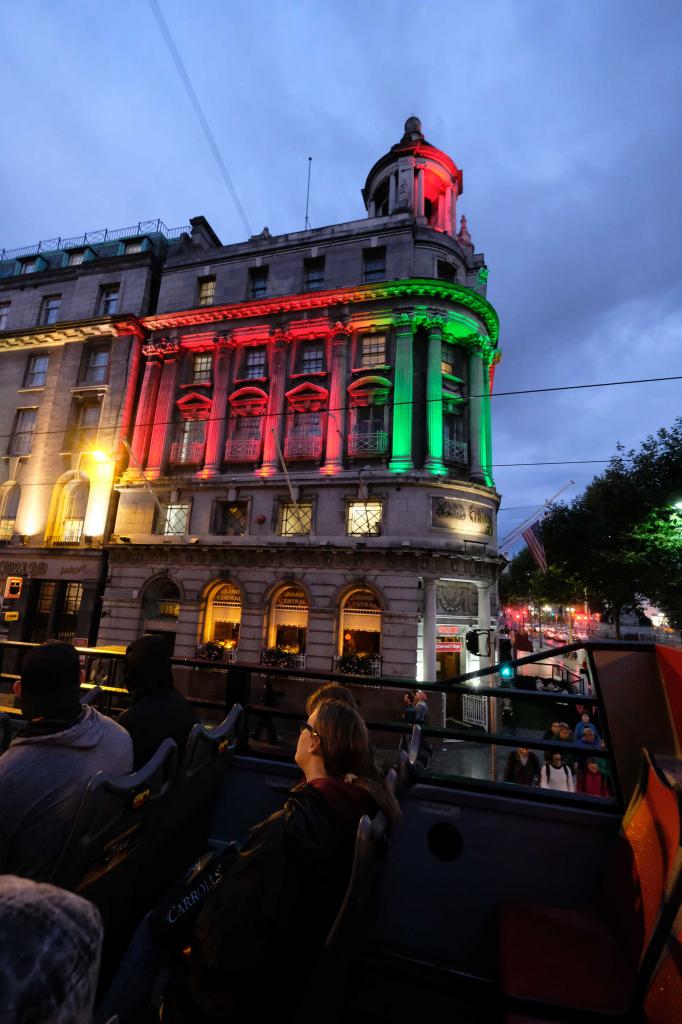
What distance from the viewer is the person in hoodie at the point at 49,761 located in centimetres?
221

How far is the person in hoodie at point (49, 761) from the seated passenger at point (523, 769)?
735cm

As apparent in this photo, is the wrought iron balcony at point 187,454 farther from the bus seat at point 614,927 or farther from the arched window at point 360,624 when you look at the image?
the bus seat at point 614,927

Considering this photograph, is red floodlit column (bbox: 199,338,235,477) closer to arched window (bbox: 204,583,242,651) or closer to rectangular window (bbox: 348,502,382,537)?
arched window (bbox: 204,583,242,651)

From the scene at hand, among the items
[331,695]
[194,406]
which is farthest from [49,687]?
[194,406]

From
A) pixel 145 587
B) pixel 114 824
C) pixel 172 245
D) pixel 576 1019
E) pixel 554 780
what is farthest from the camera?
pixel 172 245

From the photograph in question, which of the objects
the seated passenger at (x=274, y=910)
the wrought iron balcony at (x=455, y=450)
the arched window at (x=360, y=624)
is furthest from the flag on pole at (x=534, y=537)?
the seated passenger at (x=274, y=910)

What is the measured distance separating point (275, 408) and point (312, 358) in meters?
3.25

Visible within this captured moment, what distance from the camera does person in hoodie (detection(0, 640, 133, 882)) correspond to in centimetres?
221

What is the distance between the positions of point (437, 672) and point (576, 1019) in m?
16.9

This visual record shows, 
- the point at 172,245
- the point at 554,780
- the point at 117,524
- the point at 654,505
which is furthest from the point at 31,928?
the point at 172,245

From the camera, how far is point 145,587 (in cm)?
2117

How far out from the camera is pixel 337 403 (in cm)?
2069

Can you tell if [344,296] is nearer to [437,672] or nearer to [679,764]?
[437,672]

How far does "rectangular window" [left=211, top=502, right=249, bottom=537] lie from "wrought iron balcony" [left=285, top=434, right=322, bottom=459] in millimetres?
3286
